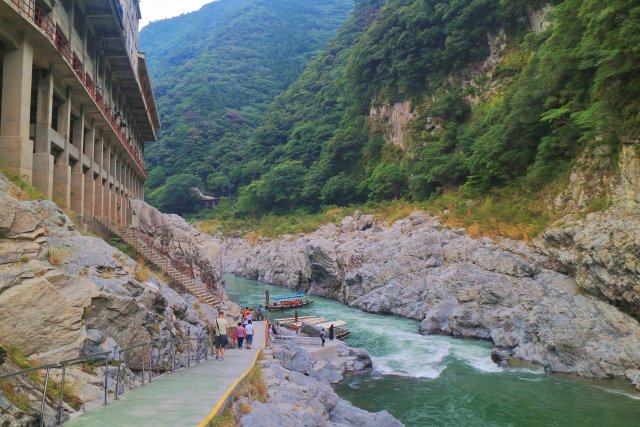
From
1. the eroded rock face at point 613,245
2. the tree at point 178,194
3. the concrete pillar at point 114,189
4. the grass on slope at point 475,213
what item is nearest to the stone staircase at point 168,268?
the concrete pillar at point 114,189

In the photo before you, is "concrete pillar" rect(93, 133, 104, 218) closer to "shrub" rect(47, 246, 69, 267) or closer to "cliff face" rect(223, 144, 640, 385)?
"shrub" rect(47, 246, 69, 267)

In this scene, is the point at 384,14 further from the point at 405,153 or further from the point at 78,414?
the point at 78,414

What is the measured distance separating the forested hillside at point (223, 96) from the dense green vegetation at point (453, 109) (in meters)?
2.05

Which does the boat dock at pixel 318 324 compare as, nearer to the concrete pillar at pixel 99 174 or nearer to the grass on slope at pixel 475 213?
the grass on slope at pixel 475 213

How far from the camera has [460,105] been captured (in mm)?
55469

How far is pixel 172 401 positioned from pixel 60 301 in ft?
10.7

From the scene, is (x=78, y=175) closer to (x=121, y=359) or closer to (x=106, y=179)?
(x=106, y=179)

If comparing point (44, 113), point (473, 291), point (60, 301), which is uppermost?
point (44, 113)

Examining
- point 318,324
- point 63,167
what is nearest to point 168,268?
point 63,167

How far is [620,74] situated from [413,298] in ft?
68.4

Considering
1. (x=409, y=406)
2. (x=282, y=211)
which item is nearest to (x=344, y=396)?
(x=409, y=406)

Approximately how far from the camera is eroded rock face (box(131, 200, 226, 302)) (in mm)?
28234

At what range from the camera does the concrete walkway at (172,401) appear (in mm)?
7629

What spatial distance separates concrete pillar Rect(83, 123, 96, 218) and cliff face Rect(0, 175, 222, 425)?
42.1 ft
